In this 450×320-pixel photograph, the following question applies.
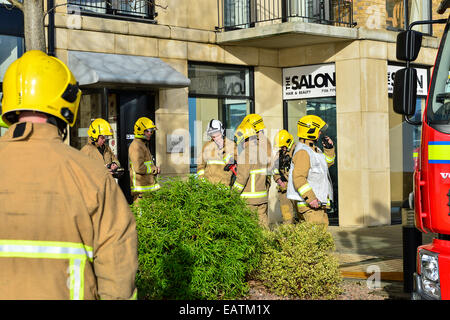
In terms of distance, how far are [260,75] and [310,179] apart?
24.4 ft

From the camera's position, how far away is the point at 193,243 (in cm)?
625

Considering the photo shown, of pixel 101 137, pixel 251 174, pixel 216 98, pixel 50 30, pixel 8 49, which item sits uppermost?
pixel 50 30

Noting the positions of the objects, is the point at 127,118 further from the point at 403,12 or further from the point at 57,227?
the point at 57,227

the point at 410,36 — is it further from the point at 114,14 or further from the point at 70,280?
the point at 114,14

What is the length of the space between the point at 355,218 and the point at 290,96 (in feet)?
10.7

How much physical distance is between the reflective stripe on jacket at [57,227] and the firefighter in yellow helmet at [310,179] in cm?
597

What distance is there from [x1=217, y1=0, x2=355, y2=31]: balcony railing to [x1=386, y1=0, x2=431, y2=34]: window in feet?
4.00

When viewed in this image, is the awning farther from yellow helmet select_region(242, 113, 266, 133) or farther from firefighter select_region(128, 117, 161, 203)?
yellow helmet select_region(242, 113, 266, 133)

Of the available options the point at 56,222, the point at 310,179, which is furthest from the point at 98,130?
the point at 56,222

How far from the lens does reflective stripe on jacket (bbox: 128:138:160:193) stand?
12.0 m

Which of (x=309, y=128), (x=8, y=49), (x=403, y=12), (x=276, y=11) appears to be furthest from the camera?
(x=403, y=12)

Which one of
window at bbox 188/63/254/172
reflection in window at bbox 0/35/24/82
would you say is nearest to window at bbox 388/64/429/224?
window at bbox 188/63/254/172

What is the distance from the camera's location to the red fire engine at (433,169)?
4875 mm
